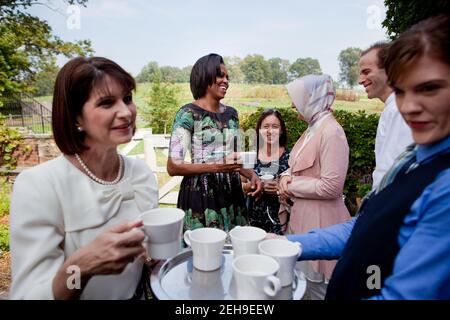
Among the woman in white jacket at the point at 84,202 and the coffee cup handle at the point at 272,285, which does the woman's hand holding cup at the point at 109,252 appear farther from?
the coffee cup handle at the point at 272,285

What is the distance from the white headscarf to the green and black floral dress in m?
0.70

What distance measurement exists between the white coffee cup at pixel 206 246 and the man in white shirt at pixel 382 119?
3.10 feet

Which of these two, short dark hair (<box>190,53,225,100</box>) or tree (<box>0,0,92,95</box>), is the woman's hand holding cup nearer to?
short dark hair (<box>190,53,225,100</box>)

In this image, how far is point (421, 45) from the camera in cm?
99

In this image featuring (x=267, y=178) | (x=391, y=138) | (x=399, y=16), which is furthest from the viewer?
(x=399, y=16)

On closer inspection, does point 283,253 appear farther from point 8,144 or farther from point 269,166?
point 8,144

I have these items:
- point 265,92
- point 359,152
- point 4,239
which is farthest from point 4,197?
point 359,152

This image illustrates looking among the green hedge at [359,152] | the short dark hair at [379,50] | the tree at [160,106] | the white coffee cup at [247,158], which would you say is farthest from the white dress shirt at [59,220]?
the tree at [160,106]

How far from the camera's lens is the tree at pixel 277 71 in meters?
8.37

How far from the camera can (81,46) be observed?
29.1 ft

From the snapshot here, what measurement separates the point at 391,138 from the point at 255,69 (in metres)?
8.04

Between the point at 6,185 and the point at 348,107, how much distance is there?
804 cm

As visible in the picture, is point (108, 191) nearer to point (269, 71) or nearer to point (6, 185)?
point (6, 185)

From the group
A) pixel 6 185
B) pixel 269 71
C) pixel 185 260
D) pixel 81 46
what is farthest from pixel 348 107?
pixel 6 185
